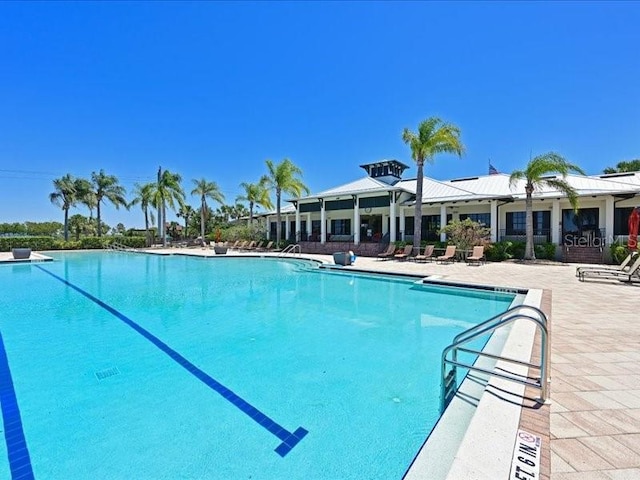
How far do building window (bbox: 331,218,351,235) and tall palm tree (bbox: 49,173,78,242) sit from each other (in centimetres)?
2997

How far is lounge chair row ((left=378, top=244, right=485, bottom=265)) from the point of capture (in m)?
17.2

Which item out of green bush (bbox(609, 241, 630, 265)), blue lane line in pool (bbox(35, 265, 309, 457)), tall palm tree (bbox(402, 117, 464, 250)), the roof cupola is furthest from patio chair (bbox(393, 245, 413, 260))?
blue lane line in pool (bbox(35, 265, 309, 457))

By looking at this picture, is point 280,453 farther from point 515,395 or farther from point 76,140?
point 76,140

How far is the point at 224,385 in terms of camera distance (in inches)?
179

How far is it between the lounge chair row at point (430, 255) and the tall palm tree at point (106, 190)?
34279 millimetres

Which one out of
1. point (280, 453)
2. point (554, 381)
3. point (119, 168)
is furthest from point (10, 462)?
point (119, 168)

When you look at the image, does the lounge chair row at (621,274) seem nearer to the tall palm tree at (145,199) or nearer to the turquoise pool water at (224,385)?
the turquoise pool water at (224,385)

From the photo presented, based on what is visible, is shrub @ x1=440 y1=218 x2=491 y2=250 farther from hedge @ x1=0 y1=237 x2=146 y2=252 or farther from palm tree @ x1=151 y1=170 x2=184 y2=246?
hedge @ x1=0 y1=237 x2=146 y2=252

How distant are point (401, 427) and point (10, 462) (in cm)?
386

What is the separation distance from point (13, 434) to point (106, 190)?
42159 millimetres

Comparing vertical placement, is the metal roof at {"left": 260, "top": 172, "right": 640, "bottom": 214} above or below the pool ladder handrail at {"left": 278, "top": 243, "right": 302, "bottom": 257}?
above

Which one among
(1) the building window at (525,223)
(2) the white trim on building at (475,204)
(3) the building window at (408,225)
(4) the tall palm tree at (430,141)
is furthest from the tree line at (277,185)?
(3) the building window at (408,225)

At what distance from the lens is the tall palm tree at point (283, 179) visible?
27.1m

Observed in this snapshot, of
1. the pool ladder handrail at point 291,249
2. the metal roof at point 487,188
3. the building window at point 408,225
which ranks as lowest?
the pool ladder handrail at point 291,249
